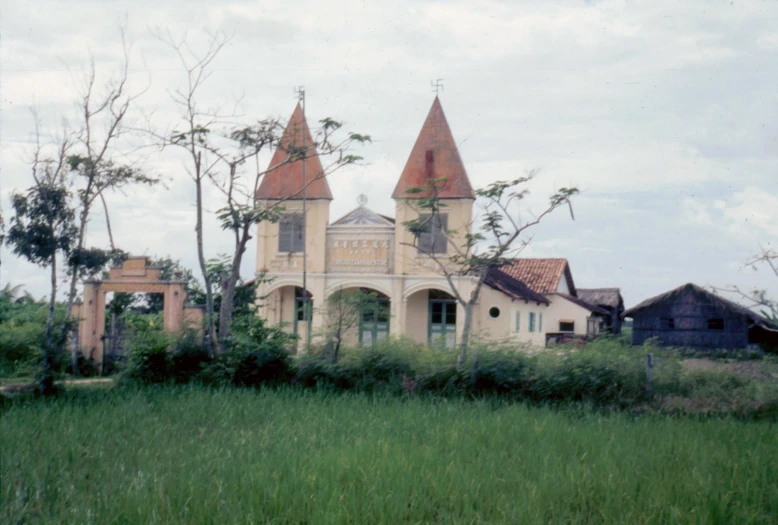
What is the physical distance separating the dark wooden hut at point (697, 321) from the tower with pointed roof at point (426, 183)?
369 inches

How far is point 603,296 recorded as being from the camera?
111 ft

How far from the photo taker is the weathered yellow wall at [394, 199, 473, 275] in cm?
1836

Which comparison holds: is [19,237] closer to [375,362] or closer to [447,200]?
[375,362]

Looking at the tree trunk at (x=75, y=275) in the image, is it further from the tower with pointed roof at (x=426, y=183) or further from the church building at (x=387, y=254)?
the tower with pointed roof at (x=426, y=183)

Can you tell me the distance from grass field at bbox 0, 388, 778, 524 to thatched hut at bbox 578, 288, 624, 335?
2469 centimetres

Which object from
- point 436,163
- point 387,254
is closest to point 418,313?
point 387,254

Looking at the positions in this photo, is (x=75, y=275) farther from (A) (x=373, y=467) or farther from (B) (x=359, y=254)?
(A) (x=373, y=467)

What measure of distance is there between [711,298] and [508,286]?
319 inches

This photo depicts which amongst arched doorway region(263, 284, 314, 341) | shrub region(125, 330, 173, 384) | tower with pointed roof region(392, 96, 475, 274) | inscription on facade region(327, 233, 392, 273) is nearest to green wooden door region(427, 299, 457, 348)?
tower with pointed roof region(392, 96, 475, 274)

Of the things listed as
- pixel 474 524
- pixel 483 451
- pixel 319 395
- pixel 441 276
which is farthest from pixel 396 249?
pixel 474 524

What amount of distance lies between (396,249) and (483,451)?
11.9 meters

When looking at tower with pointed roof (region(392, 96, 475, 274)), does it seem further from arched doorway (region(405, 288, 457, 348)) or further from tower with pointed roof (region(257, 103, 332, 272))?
tower with pointed roof (region(257, 103, 332, 272))

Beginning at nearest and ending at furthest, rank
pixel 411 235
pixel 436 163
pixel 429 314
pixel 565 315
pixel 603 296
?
1. pixel 411 235
2. pixel 436 163
3. pixel 429 314
4. pixel 565 315
5. pixel 603 296

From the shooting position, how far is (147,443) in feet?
23.0
